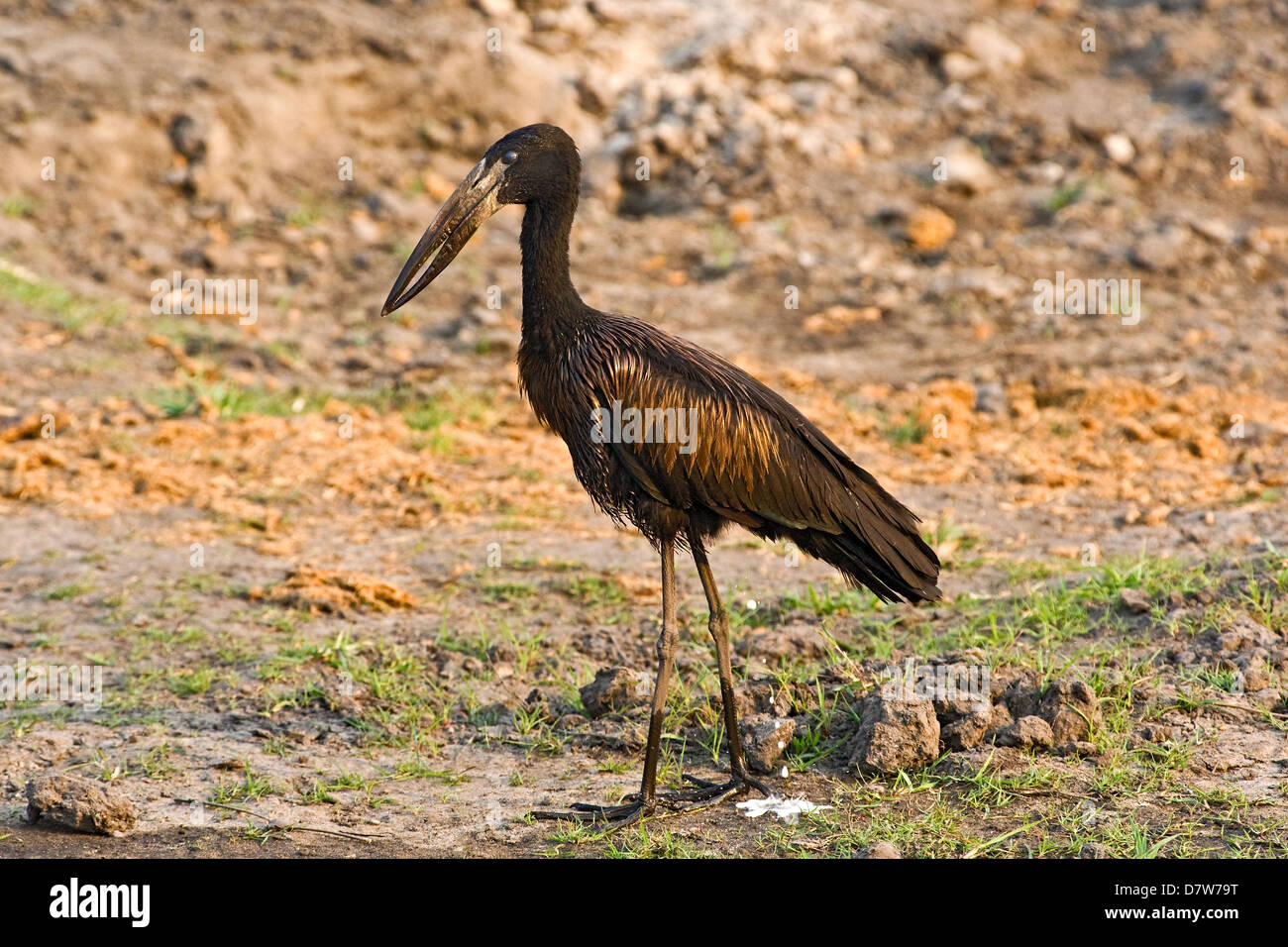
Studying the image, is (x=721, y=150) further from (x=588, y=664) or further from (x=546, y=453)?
(x=588, y=664)

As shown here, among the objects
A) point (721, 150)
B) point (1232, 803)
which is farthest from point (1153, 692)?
point (721, 150)

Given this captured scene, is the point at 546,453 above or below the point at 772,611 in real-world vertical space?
above

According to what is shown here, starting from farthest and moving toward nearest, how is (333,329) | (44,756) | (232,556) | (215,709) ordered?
(333,329) → (232,556) → (215,709) → (44,756)

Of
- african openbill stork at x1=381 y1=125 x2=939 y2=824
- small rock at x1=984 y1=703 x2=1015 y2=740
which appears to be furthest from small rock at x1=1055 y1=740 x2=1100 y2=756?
african openbill stork at x1=381 y1=125 x2=939 y2=824

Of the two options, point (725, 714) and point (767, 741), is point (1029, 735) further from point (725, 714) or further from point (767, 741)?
point (725, 714)

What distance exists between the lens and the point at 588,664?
6371 millimetres

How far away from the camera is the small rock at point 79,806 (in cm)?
476

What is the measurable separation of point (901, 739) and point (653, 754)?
3.01ft

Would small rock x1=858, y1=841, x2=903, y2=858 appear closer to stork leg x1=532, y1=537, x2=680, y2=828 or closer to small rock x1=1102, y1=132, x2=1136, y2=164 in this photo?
stork leg x1=532, y1=537, x2=680, y2=828

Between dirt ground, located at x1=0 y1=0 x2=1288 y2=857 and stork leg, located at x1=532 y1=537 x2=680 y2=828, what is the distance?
9 cm

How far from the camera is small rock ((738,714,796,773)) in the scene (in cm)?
536

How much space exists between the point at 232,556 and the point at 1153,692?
4618 mm

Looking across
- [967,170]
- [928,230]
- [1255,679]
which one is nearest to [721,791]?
[1255,679]

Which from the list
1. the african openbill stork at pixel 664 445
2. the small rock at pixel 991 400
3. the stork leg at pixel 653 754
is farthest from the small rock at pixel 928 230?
the stork leg at pixel 653 754
